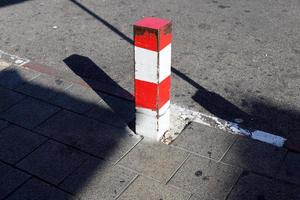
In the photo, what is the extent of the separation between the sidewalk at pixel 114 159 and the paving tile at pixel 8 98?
1cm

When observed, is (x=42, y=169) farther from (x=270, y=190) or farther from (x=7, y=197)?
(x=270, y=190)

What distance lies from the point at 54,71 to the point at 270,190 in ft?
10.6

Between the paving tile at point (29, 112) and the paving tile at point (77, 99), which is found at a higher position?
the paving tile at point (77, 99)

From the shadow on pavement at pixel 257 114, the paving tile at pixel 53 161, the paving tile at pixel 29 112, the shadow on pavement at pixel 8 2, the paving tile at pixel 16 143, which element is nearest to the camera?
the paving tile at pixel 53 161

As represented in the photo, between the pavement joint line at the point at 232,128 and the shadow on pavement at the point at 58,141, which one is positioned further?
the pavement joint line at the point at 232,128

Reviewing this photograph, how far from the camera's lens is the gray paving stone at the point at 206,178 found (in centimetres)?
362

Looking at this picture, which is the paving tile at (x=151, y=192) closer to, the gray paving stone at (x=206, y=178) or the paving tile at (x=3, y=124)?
the gray paving stone at (x=206, y=178)

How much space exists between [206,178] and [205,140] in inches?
21.9

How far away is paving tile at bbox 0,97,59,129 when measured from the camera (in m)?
4.57

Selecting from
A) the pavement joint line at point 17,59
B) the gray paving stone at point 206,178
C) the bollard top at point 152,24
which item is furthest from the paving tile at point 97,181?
the pavement joint line at point 17,59

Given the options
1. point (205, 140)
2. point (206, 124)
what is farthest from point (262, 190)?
point (206, 124)

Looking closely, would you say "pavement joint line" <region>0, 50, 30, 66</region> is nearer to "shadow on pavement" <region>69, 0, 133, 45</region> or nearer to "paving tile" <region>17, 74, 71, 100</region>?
"paving tile" <region>17, 74, 71, 100</region>

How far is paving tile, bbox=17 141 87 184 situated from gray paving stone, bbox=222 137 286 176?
139cm

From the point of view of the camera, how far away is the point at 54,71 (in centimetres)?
564
